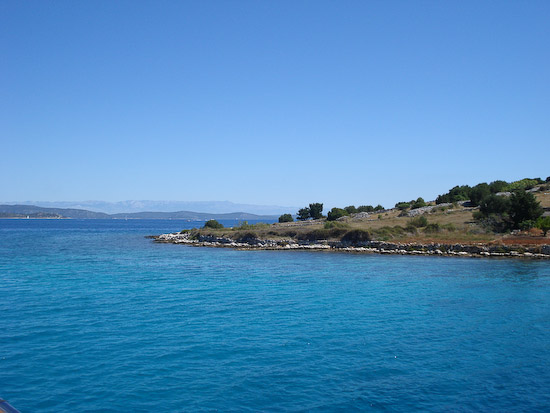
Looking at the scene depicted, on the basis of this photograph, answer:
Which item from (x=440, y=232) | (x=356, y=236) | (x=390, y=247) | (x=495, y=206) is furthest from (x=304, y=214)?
(x=390, y=247)

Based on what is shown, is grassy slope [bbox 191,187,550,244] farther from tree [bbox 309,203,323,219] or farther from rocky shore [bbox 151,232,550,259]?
tree [bbox 309,203,323,219]

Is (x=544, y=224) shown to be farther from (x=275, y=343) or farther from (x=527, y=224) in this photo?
(x=275, y=343)

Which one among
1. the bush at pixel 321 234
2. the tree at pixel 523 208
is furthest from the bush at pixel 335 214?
the tree at pixel 523 208

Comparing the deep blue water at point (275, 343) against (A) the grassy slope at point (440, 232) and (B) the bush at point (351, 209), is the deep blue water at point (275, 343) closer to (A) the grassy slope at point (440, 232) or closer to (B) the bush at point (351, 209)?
(A) the grassy slope at point (440, 232)

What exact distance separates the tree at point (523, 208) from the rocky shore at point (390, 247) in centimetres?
836

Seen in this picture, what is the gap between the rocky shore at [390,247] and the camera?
41250 mm

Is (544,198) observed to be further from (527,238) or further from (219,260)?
(219,260)

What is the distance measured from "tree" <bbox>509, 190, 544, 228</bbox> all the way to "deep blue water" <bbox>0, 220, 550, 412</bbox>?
829 inches

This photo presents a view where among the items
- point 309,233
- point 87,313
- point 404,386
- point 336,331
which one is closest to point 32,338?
point 87,313

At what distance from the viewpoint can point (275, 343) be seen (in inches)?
603

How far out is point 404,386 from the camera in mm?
11820

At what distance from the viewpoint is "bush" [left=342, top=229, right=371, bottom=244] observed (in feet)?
171

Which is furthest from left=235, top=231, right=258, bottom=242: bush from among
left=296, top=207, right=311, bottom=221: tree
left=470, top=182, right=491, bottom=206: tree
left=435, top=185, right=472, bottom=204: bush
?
left=435, top=185, right=472, bottom=204: bush

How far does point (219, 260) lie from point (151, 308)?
Answer: 71.3 feet
